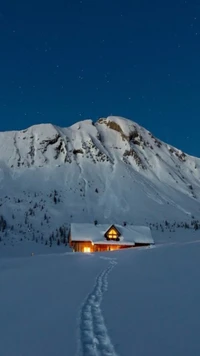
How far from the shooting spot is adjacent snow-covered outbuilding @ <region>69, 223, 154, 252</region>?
79750mm

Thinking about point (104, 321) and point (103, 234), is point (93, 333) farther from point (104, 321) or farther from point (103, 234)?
point (103, 234)

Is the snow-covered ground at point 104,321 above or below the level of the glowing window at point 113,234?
below

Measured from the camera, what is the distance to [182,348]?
5996mm

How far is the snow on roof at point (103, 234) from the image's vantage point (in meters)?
80.2

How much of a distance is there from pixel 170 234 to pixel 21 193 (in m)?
74.0

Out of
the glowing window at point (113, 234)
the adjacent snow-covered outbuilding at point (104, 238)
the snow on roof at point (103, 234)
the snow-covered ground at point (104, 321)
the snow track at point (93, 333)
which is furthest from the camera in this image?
the glowing window at point (113, 234)

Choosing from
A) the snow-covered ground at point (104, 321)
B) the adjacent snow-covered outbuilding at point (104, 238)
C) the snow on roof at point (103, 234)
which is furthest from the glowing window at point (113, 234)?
the snow-covered ground at point (104, 321)

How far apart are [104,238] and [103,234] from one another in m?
1.21

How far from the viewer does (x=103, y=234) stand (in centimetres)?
8156

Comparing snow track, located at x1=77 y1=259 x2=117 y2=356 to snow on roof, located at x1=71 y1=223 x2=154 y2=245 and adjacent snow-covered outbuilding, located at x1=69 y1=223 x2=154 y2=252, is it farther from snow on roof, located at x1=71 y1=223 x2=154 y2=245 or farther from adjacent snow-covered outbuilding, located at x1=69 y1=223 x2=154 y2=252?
snow on roof, located at x1=71 y1=223 x2=154 y2=245

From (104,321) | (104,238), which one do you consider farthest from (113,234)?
(104,321)

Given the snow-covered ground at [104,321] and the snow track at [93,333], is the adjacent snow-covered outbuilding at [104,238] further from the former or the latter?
the snow track at [93,333]

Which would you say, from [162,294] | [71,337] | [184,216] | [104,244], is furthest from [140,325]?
[184,216]

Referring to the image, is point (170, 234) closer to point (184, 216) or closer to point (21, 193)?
point (184, 216)
